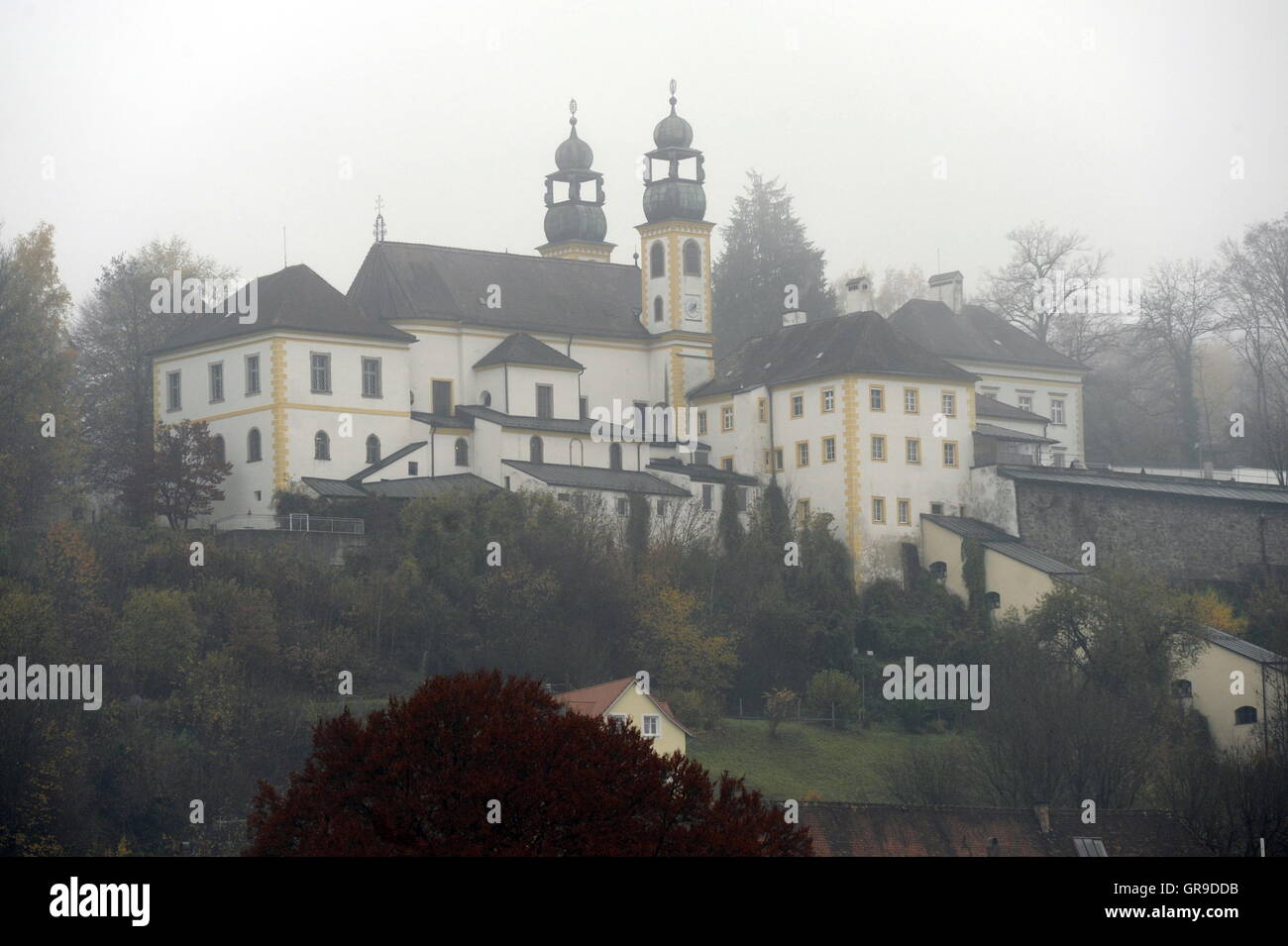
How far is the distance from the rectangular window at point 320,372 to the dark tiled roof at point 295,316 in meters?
0.74

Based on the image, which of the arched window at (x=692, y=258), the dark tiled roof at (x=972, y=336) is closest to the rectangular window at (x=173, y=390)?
the arched window at (x=692, y=258)

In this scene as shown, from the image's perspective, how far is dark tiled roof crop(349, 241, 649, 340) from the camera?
73.0 metres

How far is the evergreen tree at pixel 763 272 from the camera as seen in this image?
94.7m

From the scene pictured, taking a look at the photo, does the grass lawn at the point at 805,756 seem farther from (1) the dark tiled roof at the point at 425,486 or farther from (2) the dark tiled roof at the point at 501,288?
(2) the dark tiled roof at the point at 501,288

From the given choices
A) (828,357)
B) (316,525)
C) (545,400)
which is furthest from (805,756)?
(545,400)

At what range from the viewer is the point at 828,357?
238ft

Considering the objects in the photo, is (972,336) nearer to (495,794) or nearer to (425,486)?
(425,486)

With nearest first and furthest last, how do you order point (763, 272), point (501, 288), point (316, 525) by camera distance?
1. point (316, 525)
2. point (501, 288)
3. point (763, 272)

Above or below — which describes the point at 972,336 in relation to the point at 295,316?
above

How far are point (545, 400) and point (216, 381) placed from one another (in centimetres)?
958

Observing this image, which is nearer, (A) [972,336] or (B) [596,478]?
(B) [596,478]

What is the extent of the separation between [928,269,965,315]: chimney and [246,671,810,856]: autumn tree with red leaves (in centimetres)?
5009

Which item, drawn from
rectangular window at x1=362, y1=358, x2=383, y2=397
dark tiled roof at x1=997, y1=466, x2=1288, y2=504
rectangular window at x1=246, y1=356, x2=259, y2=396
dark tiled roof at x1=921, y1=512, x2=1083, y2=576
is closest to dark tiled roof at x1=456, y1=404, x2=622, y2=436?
rectangular window at x1=362, y1=358, x2=383, y2=397
